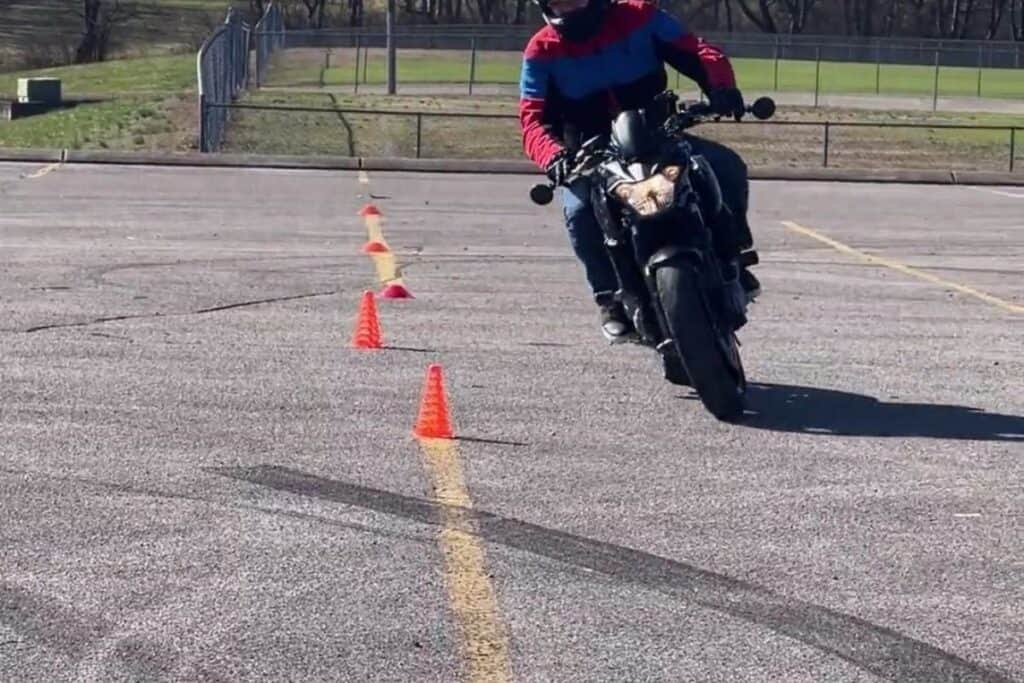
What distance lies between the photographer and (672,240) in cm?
877

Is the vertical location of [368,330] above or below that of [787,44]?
above

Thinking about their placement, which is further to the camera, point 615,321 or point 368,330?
point 368,330

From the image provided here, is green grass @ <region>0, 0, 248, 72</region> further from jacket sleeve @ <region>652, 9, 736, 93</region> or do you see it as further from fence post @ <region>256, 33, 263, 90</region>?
jacket sleeve @ <region>652, 9, 736, 93</region>

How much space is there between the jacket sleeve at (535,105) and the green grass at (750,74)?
47.3 meters

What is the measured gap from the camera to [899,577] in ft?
20.4

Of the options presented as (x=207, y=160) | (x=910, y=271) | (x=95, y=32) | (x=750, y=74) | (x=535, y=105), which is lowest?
(x=750, y=74)

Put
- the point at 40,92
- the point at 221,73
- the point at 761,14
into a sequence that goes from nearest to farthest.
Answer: the point at 221,73
the point at 40,92
the point at 761,14

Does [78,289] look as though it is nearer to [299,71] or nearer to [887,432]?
[887,432]

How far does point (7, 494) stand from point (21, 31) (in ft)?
258

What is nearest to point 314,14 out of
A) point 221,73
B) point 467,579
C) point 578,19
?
point 221,73

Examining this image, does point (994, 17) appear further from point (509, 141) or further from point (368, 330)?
point (368, 330)

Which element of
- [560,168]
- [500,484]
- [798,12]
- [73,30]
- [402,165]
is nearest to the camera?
[500,484]

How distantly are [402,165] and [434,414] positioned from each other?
22742 mm

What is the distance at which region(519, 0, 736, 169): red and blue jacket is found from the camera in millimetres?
9477
